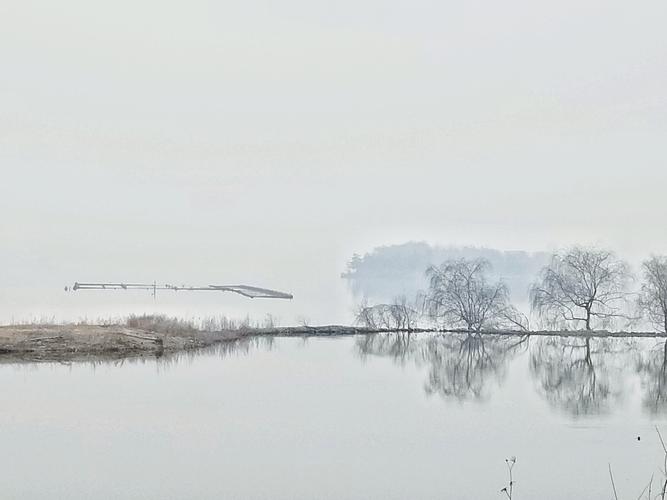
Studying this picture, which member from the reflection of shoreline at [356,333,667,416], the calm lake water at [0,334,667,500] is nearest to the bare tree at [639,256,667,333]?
the reflection of shoreline at [356,333,667,416]

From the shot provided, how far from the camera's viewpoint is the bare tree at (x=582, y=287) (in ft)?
127

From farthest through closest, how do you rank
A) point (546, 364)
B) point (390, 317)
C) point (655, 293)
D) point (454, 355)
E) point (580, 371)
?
point (390, 317), point (655, 293), point (454, 355), point (546, 364), point (580, 371)

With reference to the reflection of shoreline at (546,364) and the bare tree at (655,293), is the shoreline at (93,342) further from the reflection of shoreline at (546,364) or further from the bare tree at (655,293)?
the bare tree at (655,293)

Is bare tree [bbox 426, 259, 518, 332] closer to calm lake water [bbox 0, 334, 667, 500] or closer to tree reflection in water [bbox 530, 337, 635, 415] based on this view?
tree reflection in water [bbox 530, 337, 635, 415]

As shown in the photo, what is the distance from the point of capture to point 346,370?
886 inches

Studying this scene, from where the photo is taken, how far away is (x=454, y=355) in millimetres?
27578

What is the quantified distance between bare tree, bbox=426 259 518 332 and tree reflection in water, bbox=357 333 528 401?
1766 millimetres

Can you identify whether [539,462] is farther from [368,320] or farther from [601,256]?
[601,256]

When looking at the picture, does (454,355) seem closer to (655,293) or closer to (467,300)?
(467,300)

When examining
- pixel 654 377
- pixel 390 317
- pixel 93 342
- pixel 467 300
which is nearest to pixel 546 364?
pixel 654 377

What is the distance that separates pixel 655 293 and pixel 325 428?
87.9 feet

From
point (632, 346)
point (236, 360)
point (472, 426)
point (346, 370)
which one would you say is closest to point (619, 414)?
point (472, 426)

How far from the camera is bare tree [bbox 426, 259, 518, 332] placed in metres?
38.2

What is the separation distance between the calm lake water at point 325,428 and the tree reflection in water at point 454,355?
0.54 ft
